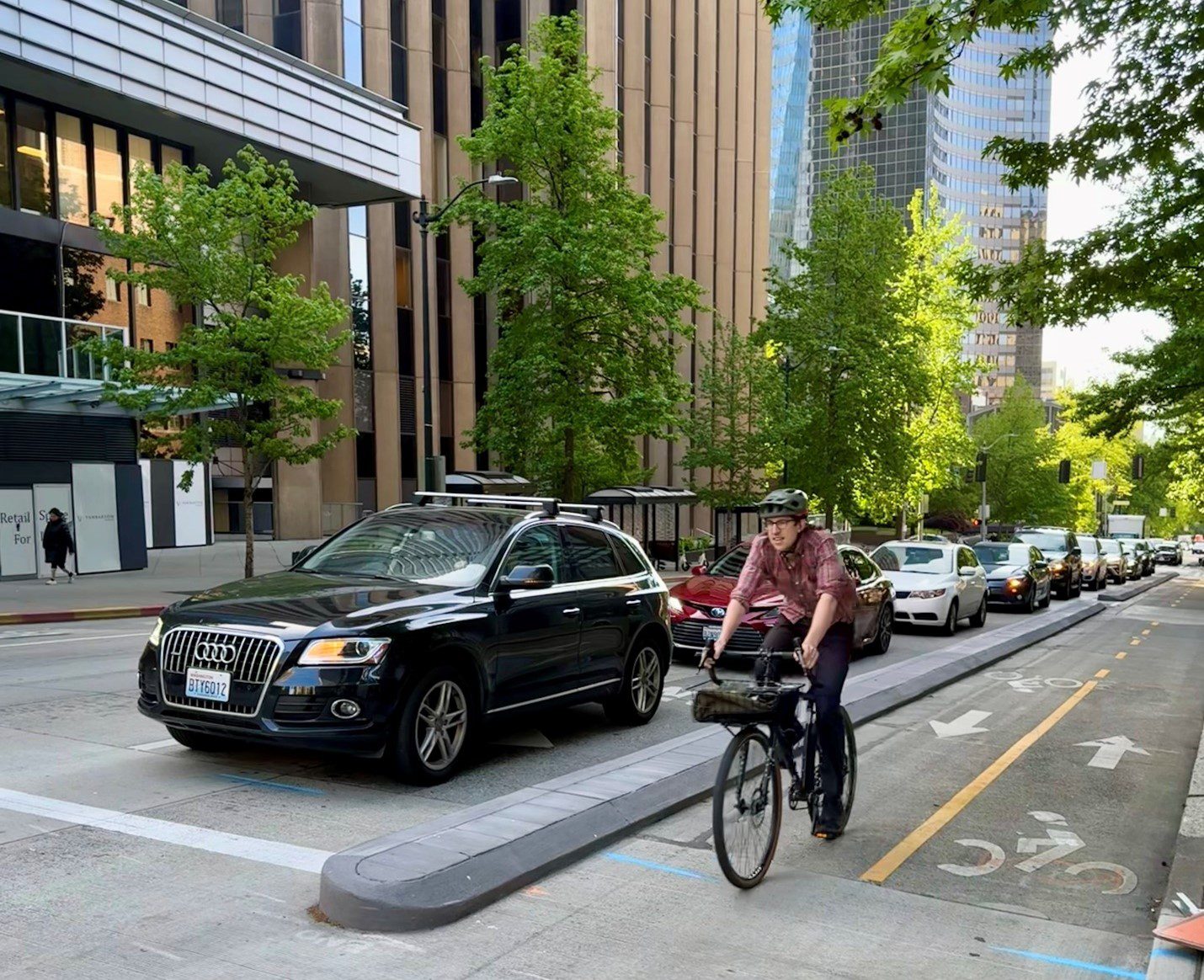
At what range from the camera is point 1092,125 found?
9.32m

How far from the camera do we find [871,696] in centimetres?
1059

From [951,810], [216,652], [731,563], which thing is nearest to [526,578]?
[216,652]

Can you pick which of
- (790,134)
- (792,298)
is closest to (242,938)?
(792,298)

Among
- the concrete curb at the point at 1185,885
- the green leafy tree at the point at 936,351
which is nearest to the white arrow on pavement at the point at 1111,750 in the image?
the concrete curb at the point at 1185,885

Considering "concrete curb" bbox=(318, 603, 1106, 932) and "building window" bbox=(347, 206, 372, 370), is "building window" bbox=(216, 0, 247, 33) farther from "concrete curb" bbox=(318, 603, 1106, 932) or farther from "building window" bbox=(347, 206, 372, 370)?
"concrete curb" bbox=(318, 603, 1106, 932)

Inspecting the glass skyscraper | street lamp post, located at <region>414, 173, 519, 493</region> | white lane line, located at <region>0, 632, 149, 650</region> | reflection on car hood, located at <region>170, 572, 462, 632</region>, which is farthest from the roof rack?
the glass skyscraper

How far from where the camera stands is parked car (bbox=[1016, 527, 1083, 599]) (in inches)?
1151

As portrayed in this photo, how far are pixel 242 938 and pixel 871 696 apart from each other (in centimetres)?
755

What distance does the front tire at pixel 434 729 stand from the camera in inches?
253

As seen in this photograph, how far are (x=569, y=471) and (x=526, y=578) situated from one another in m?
17.9

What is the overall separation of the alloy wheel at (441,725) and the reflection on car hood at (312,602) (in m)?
0.55

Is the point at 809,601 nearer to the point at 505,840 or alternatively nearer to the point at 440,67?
the point at 505,840

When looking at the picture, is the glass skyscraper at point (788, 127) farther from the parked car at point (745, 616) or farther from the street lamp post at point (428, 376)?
the parked car at point (745, 616)

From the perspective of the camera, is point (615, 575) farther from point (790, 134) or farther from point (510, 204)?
point (790, 134)
